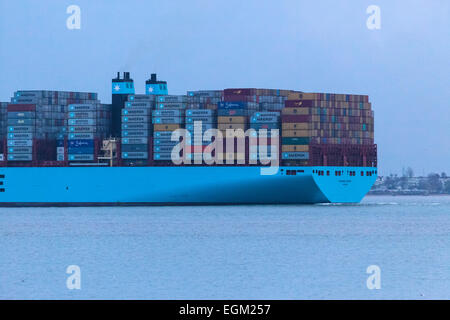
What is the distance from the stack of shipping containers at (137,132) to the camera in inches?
2862

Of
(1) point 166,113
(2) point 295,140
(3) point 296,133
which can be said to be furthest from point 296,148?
(1) point 166,113

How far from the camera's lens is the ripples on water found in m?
24.4

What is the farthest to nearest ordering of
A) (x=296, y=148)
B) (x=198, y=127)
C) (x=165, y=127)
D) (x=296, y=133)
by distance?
1. (x=165, y=127)
2. (x=198, y=127)
3. (x=296, y=148)
4. (x=296, y=133)

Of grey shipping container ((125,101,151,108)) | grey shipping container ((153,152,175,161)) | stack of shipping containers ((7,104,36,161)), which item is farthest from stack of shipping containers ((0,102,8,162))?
grey shipping container ((153,152,175,161))

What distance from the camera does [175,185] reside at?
72625 mm

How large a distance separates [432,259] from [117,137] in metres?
44.5

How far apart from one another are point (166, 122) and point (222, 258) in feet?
128

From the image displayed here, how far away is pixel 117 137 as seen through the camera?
244 feet

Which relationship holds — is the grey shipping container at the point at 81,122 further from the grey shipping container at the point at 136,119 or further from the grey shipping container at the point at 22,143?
the grey shipping container at the point at 22,143

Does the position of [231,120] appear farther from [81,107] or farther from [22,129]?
[22,129]

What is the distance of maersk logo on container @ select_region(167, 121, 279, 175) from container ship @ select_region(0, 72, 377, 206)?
8 centimetres
